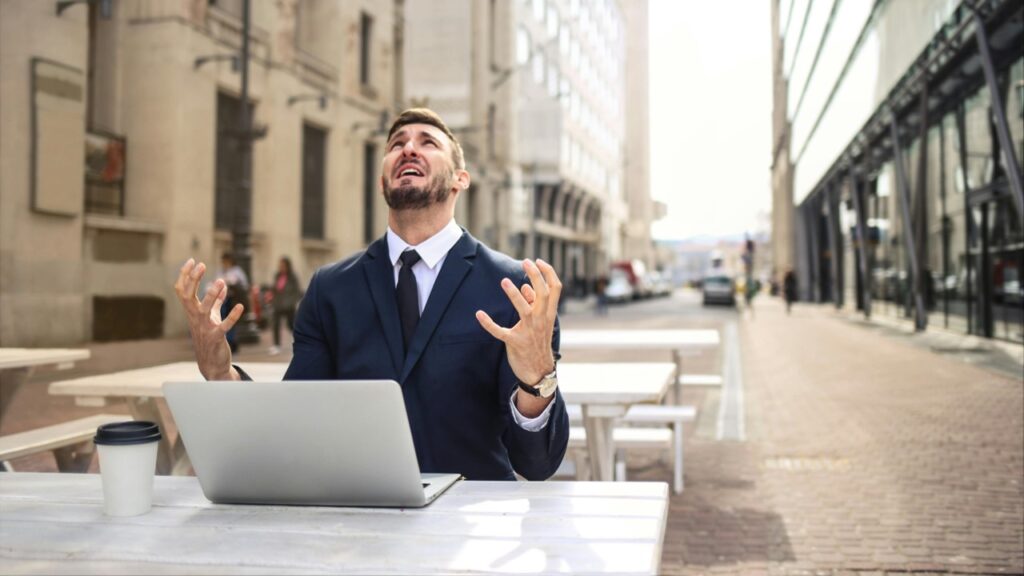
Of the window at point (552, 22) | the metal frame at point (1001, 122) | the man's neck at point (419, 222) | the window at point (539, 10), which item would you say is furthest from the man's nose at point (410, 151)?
the window at point (552, 22)

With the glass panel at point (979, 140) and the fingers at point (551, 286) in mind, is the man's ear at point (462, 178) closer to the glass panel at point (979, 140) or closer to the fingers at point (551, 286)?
the fingers at point (551, 286)

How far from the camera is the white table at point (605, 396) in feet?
13.5

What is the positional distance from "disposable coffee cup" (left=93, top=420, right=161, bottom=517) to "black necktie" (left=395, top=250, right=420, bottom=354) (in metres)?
0.90

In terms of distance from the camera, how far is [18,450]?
3916 mm

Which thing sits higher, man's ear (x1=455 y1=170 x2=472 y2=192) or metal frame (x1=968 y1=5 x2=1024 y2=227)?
metal frame (x1=968 y1=5 x2=1024 y2=227)

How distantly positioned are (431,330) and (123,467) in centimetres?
93

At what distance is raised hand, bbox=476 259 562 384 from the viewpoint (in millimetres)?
1941

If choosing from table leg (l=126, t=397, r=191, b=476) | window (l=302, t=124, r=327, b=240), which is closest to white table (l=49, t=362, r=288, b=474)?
table leg (l=126, t=397, r=191, b=476)

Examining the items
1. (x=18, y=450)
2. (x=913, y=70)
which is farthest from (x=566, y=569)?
(x=913, y=70)

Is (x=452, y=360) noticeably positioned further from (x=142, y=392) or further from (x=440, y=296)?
(x=142, y=392)

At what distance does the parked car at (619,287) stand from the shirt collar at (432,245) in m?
51.9

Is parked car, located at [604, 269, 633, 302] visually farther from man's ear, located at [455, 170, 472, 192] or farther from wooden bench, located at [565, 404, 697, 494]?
man's ear, located at [455, 170, 472, 192]

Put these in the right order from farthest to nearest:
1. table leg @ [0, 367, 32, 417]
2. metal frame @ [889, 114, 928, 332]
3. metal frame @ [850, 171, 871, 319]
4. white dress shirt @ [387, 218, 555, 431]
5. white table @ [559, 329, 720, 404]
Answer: metal frame @ [850, 171, 871, 319] → metal frame @ [889, 114, 928, 332] → white table @ [559, 329, 720, 404] → table leg @ [0, 367, 32, 417] → white dress shirt @ [387, 218, 555, 431]

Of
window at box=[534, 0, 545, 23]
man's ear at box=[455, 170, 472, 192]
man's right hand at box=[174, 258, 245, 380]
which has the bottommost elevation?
man's right hand at box=[174, 258, 245, 380]
